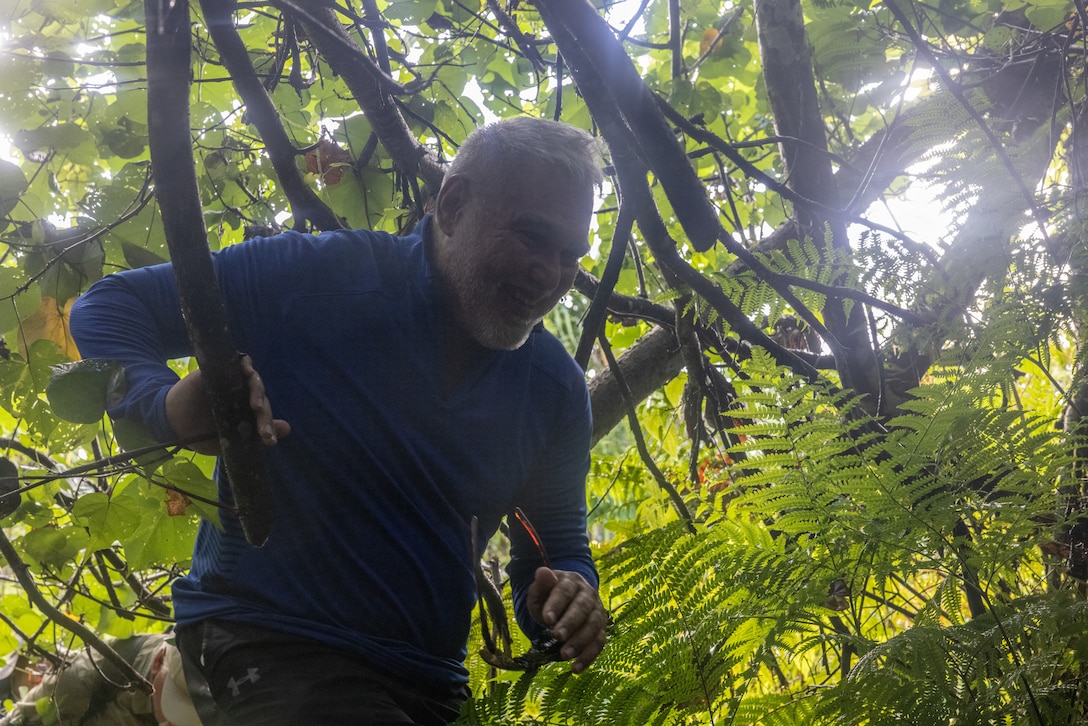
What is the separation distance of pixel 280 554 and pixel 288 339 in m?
0.42

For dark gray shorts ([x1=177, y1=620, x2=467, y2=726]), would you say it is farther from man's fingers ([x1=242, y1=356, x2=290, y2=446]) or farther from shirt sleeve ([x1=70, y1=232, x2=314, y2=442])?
man's fingers ([x1=242, y1=356, x2=290, y2=446])

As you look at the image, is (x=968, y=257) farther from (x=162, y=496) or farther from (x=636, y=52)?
(x=636, y=52)

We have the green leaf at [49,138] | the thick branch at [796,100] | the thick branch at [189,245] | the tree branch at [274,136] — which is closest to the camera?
the thick branch at [189,245]

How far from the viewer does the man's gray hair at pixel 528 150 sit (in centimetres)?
188

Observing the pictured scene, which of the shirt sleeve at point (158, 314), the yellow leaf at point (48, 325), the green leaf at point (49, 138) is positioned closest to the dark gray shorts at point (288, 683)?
the shirt sleeve at point (158, 314)

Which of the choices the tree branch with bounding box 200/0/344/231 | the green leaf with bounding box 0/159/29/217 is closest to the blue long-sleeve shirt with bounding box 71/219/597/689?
the tree branch with bounding box 200/0/344/231

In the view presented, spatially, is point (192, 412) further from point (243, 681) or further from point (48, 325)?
point (48, 325)

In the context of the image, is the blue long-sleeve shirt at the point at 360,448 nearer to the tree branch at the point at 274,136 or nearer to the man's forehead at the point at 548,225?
the man's forehead at the point at 548,225

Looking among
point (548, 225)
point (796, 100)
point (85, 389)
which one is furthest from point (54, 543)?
point (796, 100)

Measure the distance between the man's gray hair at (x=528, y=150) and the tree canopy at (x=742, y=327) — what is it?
10cm

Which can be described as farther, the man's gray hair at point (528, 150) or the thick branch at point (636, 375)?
the thick branch at point (636, 375)

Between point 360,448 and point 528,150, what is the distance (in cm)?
78

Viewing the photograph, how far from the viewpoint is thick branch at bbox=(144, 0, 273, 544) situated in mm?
888

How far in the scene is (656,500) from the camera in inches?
111
